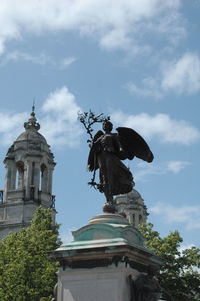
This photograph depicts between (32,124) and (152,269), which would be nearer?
(152,269)

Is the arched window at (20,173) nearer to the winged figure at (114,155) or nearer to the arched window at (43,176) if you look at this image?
the arched window at (43,176)

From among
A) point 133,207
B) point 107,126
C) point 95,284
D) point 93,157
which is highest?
point 133,207

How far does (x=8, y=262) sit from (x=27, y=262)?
170 cm

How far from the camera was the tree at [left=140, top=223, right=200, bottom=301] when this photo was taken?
29.3 m

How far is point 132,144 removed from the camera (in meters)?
13.4

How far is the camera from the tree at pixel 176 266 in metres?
29.3

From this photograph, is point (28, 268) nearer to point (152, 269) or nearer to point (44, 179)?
point (152, 269)

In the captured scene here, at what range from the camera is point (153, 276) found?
472 inches

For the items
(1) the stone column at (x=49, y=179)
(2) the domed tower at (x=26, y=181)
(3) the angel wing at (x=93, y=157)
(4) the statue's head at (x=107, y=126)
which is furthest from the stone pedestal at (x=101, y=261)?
(1) the stone column at (x=49, y=179)

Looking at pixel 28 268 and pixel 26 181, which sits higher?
pixel 26 181

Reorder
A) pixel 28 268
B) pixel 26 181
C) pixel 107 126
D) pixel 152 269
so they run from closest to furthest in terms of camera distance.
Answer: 1. pixel 152 269
2. pixel 107 126
3. pixel 28 268
4. pixel 26 181

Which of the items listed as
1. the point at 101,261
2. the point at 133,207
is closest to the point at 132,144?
the point at 101,261

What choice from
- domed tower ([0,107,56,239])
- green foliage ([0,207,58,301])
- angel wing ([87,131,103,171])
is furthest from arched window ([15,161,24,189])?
angel wing ([87,131,103,171])

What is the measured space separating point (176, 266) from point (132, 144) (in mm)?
18361
